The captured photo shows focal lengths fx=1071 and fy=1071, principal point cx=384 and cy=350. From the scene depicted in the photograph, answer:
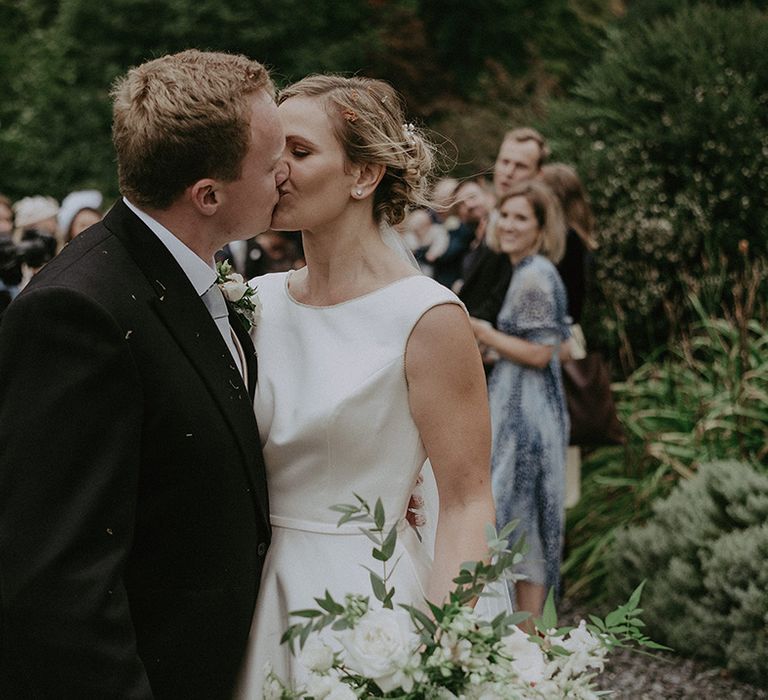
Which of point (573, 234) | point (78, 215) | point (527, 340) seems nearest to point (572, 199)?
point (573, 234)

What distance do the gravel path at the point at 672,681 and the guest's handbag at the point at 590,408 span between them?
1.24 m

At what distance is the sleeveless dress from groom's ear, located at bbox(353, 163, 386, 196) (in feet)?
0.89

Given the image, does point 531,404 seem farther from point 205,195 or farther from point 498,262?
point 205,195

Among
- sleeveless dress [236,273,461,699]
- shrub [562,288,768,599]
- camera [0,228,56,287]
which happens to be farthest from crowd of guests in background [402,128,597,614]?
sleeveless dress [236,273,461,699]

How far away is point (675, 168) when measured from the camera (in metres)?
9.34

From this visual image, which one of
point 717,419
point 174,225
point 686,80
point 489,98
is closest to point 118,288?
point 174,225

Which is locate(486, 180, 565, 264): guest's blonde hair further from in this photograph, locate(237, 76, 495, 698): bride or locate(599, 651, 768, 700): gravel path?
locate(237, 76, 495, 698): bride

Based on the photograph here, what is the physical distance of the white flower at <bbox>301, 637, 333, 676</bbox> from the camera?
195 centimetres

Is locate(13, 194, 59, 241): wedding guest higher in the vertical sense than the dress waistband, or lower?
lower

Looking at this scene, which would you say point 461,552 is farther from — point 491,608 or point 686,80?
point 686,80

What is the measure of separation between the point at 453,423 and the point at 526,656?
1.90 ft

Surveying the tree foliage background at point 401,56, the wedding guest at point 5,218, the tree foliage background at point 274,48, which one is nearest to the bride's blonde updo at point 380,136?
the wedding guest at point 5,218

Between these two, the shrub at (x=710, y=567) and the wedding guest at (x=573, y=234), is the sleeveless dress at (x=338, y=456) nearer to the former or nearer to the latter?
the shrub at (x=710, y=567)

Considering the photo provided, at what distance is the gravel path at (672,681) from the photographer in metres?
4.85
